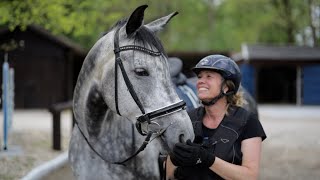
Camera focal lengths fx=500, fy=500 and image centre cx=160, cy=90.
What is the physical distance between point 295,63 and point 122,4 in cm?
1009

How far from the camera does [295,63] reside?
24688 millimetres

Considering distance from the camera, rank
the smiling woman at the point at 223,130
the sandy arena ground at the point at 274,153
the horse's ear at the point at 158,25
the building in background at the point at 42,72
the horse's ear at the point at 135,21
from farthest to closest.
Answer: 1. the building in background at the point at 42,72
2. the sandy arena ground at the point at 274,153
3. the horse's ear at the point at 158,25
4. the horse's ear at the point at 135,21
5. the smiling woman at the point at 223,130

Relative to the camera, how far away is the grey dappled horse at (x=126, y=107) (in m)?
2.65

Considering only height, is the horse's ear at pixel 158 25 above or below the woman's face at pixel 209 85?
above

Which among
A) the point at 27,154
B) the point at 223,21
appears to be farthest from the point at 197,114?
the point at 223,21

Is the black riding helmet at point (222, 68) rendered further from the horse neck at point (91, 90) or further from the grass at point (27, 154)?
the grass at point (27, 154)

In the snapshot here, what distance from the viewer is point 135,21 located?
2771 millimetres

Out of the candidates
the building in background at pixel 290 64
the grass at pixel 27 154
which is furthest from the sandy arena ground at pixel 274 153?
the building in background at pixel 290 64

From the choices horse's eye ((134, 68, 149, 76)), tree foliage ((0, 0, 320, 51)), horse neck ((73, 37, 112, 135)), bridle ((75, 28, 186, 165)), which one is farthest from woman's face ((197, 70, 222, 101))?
tree foliage ((0, 0, 320, 51))

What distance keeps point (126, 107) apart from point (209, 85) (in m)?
0.48

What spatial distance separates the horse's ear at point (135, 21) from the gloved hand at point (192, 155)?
75cm

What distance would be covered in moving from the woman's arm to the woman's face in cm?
30

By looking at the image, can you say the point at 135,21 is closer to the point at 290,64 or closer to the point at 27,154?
the point at 27,154

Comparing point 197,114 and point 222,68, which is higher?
point 222,68
